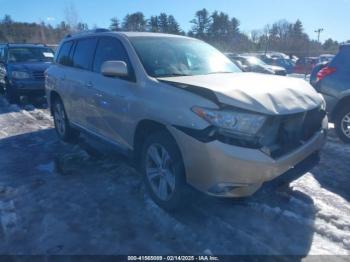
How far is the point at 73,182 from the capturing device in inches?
177

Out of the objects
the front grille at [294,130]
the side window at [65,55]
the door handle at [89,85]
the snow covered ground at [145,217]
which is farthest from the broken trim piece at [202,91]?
the side window at [65,55]

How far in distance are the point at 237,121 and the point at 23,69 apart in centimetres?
926

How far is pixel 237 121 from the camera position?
9.59 ft

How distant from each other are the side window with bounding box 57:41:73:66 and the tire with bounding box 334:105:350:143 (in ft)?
16.2

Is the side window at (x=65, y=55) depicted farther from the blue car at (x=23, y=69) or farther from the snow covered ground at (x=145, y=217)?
the blue car at (x=23, y=69)

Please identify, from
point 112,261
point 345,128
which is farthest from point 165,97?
point 345,128

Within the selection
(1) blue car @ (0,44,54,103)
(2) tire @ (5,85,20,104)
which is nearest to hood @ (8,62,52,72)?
(1) blue car @ (0,44,54,103)

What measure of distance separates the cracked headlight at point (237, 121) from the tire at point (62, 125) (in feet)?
12.8

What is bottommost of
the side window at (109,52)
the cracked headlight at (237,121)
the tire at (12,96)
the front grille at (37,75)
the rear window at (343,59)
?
the tire at (12,96)

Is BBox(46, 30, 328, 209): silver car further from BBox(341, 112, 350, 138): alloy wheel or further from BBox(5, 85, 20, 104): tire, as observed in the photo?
BBox(5, 85, 20, 104): tire

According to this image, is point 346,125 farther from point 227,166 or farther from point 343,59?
point 227,166

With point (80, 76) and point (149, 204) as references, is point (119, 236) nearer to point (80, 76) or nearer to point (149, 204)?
point (149, 204)

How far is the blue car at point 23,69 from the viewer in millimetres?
10227

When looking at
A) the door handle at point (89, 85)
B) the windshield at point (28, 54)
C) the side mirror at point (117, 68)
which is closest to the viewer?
the side mirror at point (117, 68)
